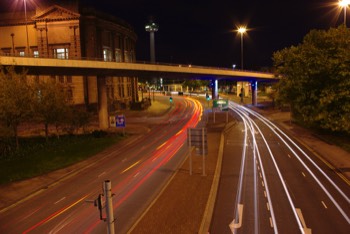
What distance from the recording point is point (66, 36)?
228ft

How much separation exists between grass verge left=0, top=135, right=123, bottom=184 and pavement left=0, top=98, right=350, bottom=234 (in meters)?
1.51

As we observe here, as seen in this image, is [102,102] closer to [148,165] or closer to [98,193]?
[148,165]

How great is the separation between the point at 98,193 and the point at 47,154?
13980 millimetres

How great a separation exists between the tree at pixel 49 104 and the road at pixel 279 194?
21.6m

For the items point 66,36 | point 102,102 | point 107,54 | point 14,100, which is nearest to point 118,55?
point 107,54

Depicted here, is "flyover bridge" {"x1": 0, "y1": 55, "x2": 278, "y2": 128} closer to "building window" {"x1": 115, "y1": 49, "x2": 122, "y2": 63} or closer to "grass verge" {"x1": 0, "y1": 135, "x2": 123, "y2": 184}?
"grass verge" {"x1": 0, "y1": 135, "x2": 123, "y2": 184}

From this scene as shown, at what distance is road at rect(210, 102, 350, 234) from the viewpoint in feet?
51.3

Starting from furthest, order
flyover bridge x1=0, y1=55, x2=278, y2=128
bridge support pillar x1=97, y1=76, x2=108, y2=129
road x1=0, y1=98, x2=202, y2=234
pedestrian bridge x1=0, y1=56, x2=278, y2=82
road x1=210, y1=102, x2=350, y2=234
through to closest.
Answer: bridge support pillar x1=97, y1=76, x2=108, y2=129 < flyover bridge x1=0, y1=55, x2=278, y2=128 < pedestrian bridge x1=0, y1=56, x2=278, y2=82 < road x1=0, y1=98, x2=202, y2=234 < road x1=210, y1=102, x2=350, y2=234

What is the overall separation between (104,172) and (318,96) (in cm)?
2798

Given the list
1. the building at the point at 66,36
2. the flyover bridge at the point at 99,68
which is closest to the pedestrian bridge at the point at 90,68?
the flyover bridge at the point at 99,68

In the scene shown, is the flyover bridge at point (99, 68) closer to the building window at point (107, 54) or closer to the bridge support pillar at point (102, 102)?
the bridge support pillar at point (102, 102)

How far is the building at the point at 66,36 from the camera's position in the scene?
68562 mm

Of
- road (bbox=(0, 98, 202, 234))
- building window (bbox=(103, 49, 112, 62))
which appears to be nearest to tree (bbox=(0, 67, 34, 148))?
road (bbox=(0, 98, 202, 234))

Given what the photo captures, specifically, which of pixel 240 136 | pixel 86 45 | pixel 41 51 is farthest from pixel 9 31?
pixel 240 136
